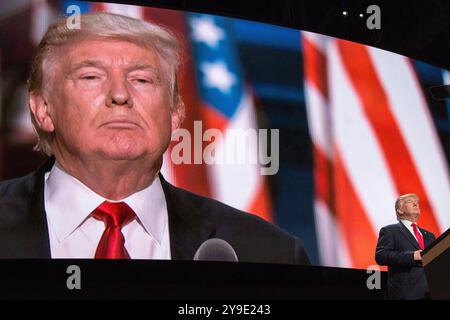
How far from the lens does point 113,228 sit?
4863mm

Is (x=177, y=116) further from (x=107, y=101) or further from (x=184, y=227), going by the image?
(x=184, y=227)

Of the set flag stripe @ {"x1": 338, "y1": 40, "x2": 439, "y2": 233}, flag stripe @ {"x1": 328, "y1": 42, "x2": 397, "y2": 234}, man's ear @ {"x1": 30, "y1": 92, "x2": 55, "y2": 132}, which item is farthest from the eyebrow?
flag stripe @ {"x1": 338, "y1": 40, "x2": 439, "y2": 233}

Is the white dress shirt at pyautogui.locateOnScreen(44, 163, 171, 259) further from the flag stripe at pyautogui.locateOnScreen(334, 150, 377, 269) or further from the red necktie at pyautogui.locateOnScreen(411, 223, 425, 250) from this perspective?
the red necktie at pyautogui.locateOnScreen(411, 223, 425, 250)

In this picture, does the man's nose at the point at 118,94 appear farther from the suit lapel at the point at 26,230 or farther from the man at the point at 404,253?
the man at the point at 404,253

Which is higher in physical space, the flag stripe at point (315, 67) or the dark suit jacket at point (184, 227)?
the flag stripe at point (315, 67)

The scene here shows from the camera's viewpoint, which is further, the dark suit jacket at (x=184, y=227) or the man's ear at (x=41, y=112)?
the man's ear at (x=41, y=112)

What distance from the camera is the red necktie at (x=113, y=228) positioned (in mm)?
4844

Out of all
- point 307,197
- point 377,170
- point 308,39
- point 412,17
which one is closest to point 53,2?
point 308,39

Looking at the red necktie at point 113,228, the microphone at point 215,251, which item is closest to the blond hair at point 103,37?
the red necktie at point 113,228

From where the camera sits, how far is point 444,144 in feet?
19.9

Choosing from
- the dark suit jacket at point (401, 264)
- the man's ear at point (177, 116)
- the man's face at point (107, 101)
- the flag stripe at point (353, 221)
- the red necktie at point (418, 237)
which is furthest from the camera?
the flag stripe at point (353, 221)

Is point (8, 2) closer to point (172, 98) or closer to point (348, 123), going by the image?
point (172, 98)
